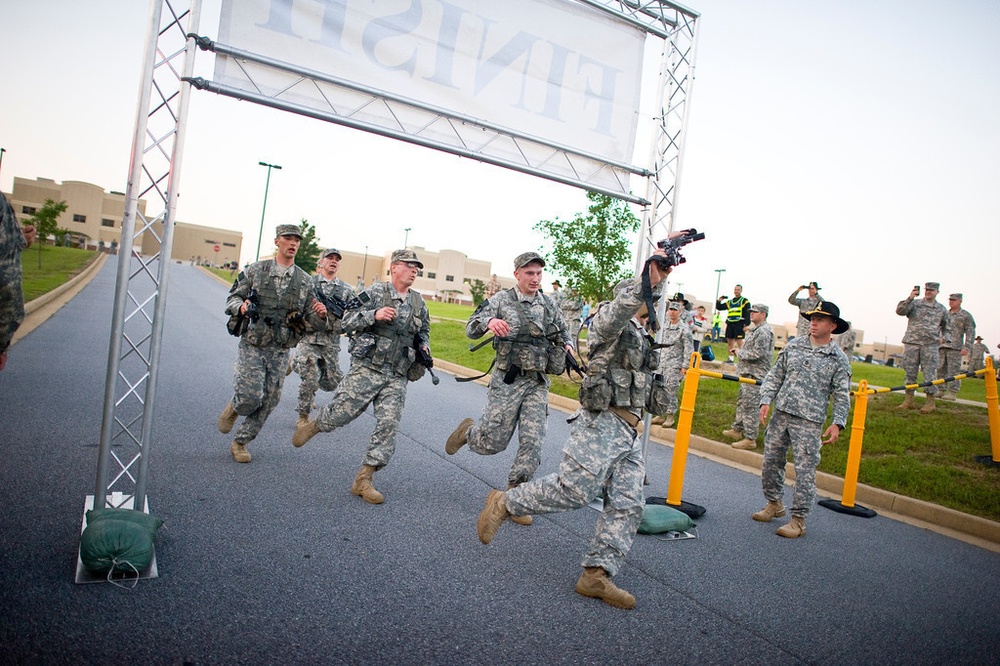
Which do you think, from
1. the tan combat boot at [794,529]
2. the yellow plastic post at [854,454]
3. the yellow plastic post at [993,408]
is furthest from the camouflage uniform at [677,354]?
the tan combat boot at [794,529]

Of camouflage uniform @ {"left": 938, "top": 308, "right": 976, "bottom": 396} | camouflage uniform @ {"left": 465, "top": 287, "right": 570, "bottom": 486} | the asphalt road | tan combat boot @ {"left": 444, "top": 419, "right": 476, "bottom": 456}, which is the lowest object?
the asphalt road

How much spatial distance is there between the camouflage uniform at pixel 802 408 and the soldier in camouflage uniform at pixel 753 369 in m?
3.67

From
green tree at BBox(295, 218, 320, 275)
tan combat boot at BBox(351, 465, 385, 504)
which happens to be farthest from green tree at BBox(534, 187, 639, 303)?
green tree at BBox(295, 218, 320, 275)

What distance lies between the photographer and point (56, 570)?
3.40 m

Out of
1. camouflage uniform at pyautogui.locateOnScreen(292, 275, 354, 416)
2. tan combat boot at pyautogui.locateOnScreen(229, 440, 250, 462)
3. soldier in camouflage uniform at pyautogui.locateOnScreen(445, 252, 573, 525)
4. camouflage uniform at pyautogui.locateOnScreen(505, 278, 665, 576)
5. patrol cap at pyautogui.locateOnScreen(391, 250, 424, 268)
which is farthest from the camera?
camouflage uniform at pyautogui.locateOnScreen(292, 275, 354, 416)

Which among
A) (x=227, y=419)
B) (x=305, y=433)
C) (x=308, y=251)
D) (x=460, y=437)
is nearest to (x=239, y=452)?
(x=227, y=419)

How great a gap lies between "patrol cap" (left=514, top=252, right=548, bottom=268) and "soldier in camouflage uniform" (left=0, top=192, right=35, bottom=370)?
3691 millimetres

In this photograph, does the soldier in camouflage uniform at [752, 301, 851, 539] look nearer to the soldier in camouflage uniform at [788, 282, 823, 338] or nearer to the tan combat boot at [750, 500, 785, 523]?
the tan combat boot at [750, 500, 785, 523]

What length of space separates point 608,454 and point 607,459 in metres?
0.03

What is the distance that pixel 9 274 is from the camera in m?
3.67

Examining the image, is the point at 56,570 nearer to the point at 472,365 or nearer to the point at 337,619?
the point at 337,619

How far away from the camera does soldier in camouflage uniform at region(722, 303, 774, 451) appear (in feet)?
32.3

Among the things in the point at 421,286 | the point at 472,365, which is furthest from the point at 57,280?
the point at 421,286

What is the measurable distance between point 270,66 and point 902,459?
928cm
